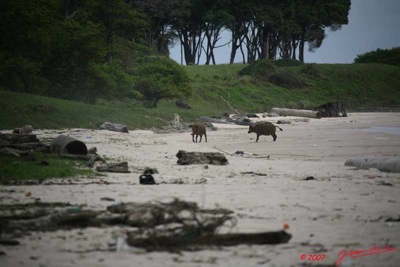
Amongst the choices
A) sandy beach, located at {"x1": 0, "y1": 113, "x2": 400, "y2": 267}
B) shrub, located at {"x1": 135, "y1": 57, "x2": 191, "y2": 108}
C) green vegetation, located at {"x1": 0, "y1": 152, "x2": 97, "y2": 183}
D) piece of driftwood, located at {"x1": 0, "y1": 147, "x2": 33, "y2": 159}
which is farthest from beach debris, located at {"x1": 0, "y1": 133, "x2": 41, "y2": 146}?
shrub, located at {"x1": 135, "y1": 57, "x2": 191, "y2": 108}

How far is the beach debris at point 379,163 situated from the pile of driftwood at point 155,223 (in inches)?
237

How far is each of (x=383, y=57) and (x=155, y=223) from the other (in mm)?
85882

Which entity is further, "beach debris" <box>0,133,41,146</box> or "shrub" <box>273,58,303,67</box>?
"shrub" <box>273,58,303,67</box>

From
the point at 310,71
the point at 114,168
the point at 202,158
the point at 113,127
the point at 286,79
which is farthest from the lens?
the point at 310,71

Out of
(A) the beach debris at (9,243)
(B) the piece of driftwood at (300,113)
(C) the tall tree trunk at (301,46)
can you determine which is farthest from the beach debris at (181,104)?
(C) the tall tree trunk at (301,46)

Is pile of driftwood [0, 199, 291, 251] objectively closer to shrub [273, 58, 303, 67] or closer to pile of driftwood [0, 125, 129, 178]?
pile of driftwood [0, 125, 129, 178]

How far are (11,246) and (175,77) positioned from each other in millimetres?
34934

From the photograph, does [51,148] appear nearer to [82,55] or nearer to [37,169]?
[37,169]

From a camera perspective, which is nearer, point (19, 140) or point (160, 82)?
point (19, 140)

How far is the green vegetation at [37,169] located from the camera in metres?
9.92

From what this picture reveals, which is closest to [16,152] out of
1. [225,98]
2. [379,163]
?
[379,163]

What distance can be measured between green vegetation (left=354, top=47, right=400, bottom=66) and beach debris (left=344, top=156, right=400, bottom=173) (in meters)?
76.3

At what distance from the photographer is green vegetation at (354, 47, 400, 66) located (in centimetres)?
8444

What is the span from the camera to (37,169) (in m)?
10.6
